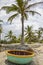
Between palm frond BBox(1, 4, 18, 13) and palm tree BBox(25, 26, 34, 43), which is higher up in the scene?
palm frond BBox(1, 4, 18, 13)

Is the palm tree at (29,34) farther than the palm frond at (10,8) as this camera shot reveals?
Yes

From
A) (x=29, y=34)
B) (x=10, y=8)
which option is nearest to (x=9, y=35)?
(x=29, y=34)

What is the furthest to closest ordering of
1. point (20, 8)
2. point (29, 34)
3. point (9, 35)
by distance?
point (9, 35) → point (29, 34) → point (20, 8)

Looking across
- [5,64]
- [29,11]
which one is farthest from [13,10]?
[5,64]

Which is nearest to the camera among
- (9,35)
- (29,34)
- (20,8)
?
(20,8)

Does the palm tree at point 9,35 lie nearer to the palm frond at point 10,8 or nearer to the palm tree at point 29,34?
the palm tree at point 29,34

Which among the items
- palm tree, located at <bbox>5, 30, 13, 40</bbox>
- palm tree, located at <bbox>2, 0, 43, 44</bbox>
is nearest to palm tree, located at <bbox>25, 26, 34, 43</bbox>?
palm tree, located at <bbox>5, 30, 13, 40</bbox>

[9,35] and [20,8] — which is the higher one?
[20,8]

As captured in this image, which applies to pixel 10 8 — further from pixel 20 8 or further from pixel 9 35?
pixel 9 35

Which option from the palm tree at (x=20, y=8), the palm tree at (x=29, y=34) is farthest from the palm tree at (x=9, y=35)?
the palm tree at (x=20, y=8)

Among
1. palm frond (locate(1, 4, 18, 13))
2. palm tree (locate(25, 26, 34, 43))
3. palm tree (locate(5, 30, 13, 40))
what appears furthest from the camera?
palm tree (locate(5, 30, 13, 40))

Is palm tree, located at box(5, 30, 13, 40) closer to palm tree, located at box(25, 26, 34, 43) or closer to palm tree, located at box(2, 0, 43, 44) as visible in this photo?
palm tree, located at box(25, 26, 34, 43)

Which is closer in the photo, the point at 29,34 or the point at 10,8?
the point at 10,8

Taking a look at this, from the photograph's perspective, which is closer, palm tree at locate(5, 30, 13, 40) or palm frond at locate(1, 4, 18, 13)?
palm frond at locate(1, 4, 18, 13)
